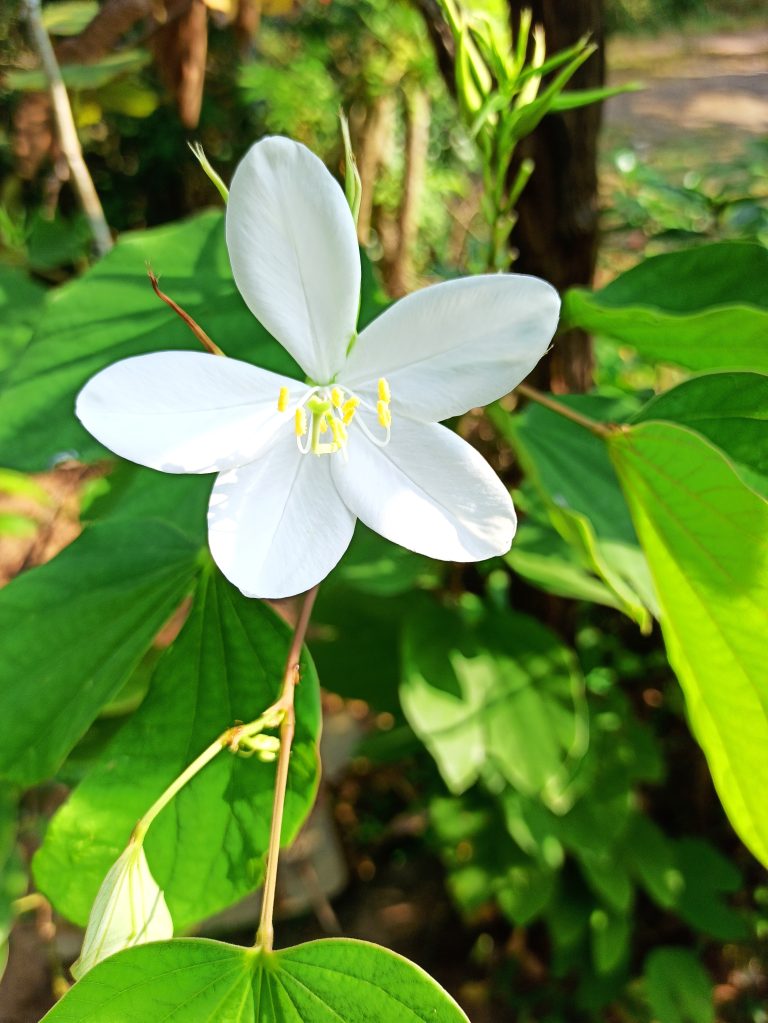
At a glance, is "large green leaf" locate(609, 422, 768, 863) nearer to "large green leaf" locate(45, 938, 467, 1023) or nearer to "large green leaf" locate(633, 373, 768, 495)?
"large green leaf" locate(633, 373, 768, 495)

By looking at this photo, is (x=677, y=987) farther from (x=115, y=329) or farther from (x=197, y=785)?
(x=115, y=329)

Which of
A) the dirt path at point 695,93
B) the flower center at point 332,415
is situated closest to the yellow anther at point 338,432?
the flower center at point 332,415

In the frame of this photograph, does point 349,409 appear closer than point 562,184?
Yes

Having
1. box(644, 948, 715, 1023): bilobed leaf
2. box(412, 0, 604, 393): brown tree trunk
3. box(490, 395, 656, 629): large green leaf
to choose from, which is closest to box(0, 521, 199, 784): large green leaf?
box(490, 395, 656, 629): large green leaf

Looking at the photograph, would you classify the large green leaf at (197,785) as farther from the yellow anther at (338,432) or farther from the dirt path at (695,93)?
the dirt path at (695,93)

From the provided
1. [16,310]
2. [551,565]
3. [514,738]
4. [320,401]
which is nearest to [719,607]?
[320,401]

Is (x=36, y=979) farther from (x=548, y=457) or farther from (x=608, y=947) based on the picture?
(x=548, y=457)
